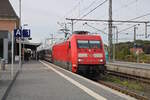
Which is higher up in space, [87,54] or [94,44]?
[94,44]

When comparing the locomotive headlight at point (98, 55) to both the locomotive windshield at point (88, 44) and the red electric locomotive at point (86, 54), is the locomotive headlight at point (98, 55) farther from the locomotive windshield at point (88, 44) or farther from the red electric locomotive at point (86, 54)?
the locomotive windshield at point (88, 44)

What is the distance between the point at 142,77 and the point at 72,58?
607 centimetres

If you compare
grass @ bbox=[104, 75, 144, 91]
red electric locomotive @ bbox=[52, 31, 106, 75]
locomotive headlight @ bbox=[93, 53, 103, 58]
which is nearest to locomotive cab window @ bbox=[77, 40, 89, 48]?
red electric locomotive @ bbox=[52, 31, 106, 75]

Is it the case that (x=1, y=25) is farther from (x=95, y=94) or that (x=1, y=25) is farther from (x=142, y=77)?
(x=95, y=94)

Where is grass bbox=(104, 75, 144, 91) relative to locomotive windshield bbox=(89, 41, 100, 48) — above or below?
below

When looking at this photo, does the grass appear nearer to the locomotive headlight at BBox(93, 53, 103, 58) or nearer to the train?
the train

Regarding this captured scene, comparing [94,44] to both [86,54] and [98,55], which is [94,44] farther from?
[86,54]

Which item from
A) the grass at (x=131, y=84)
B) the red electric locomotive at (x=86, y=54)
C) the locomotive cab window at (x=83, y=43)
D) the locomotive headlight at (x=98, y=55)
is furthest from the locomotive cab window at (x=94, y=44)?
the grass at (x=131, y=84)

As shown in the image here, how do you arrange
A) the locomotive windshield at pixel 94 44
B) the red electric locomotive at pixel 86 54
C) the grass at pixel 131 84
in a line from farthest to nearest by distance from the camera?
the locomotive windshield at pixel 94 44 < the red electric locomotive at pixel 86 54 < the grass at pixel 131 84

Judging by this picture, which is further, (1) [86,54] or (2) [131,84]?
(1) [86,54]

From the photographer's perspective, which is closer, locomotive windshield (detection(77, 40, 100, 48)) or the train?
the train

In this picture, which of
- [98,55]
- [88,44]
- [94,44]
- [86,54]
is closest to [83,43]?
[88,44]

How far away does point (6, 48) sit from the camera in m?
41.9

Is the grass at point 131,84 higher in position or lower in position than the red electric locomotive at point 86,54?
lower
